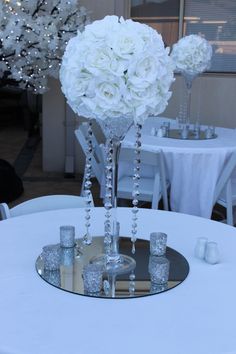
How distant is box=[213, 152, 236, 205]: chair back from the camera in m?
3.05

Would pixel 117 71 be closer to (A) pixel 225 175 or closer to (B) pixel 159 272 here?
(B) pixel 159 272

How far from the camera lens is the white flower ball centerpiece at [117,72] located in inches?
47.2

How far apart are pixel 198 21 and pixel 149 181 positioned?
234 centimetres

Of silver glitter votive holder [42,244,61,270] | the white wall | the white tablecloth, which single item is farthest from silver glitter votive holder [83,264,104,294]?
the white wall

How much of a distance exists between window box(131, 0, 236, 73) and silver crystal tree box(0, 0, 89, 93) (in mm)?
814

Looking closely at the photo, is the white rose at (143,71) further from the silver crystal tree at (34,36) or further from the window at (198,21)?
the window at (198,21)

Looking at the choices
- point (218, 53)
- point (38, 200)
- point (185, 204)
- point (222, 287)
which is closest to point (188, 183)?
point (185, 204)

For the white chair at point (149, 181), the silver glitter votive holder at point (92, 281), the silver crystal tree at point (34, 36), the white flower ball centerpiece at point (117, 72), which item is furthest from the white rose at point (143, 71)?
the silver crystal tree at point (34, 36)

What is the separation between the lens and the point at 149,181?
3377mm

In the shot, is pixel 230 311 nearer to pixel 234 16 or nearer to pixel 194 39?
pixel 194 39

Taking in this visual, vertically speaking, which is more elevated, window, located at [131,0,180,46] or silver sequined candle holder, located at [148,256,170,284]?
window, located at [131,0,180,46]

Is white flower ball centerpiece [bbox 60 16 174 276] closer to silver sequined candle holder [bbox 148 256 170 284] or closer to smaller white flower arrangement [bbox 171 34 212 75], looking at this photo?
silver sequined candle holder [bbox 148 256 170 284]

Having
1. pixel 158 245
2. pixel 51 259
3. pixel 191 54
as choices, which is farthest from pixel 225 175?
pixel 51 259

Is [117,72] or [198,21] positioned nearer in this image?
[117,72]
